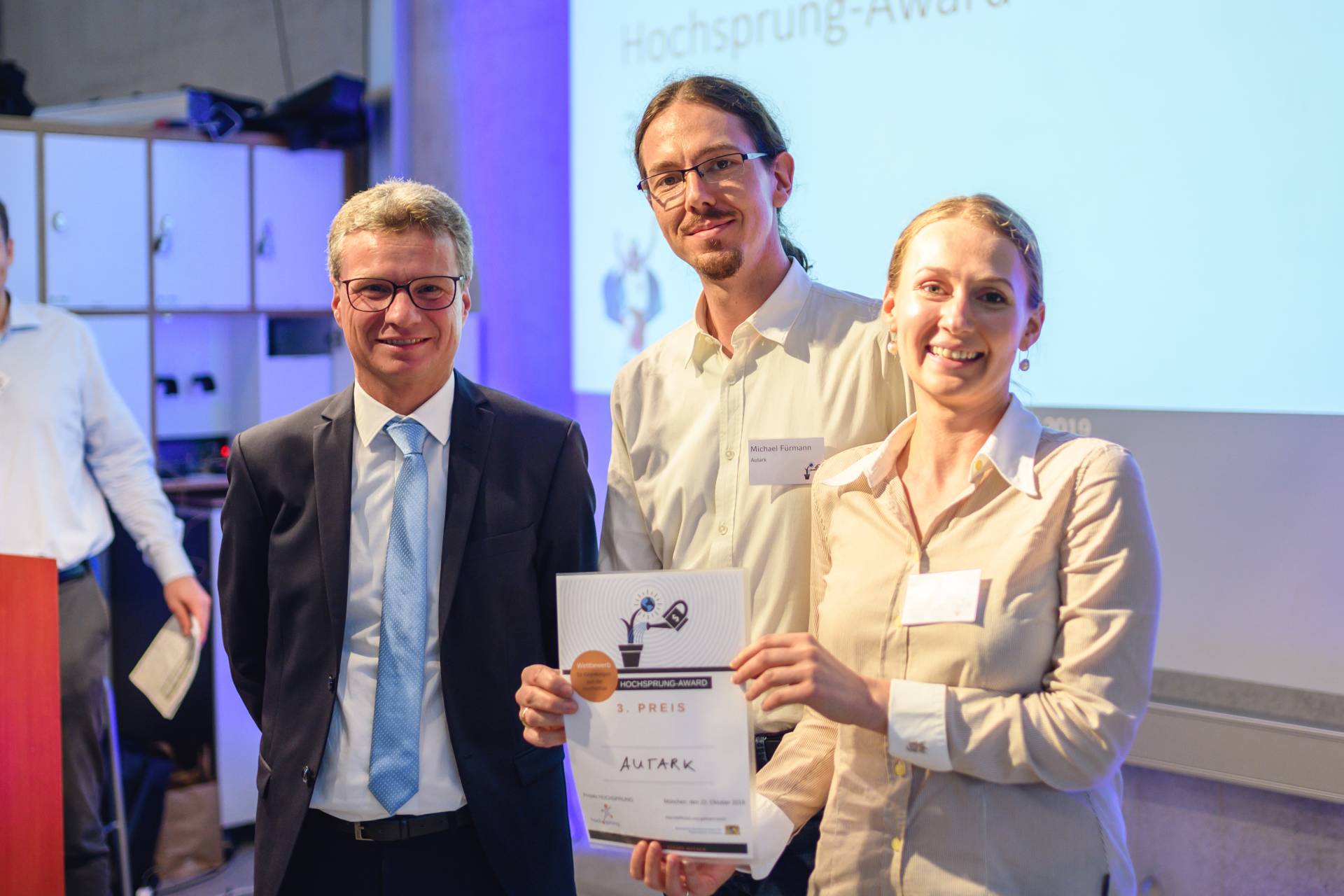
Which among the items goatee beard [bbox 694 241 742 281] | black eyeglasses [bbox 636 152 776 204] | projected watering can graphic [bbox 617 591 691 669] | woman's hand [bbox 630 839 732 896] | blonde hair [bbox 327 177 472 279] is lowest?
woman's hand [bbox 630 839 732 896]

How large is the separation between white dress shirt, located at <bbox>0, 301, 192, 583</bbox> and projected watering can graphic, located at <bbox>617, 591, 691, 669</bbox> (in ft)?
7.63

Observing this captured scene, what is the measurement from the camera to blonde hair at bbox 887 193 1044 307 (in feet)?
5.14

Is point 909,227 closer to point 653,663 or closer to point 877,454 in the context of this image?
point 877,454

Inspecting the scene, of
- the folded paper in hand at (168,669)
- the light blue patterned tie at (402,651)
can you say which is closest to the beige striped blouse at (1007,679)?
the light blue patterned tie at (402,651)

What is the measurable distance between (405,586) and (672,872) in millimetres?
630

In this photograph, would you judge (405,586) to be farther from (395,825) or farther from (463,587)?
(395,825)

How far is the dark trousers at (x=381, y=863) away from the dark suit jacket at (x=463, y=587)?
4 cm

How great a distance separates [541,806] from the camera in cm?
190

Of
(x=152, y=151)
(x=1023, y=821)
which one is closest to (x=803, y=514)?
(x=1023, y=821)

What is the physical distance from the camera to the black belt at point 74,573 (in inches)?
138

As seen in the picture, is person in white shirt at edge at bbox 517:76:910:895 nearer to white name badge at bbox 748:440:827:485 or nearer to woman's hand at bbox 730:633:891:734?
white name badge at bbox 748:440:827:485

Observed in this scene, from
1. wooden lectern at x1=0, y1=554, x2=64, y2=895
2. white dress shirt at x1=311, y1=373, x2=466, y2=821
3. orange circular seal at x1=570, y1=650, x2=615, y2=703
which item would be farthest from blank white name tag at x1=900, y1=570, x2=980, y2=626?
wooden lectern at x1=0, y1=554, x2=64, y2=895

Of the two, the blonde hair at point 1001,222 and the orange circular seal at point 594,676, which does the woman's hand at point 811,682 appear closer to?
the orange circular seal at point 594,676

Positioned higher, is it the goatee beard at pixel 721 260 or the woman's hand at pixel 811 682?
the goatee beard at pixel 721 260
